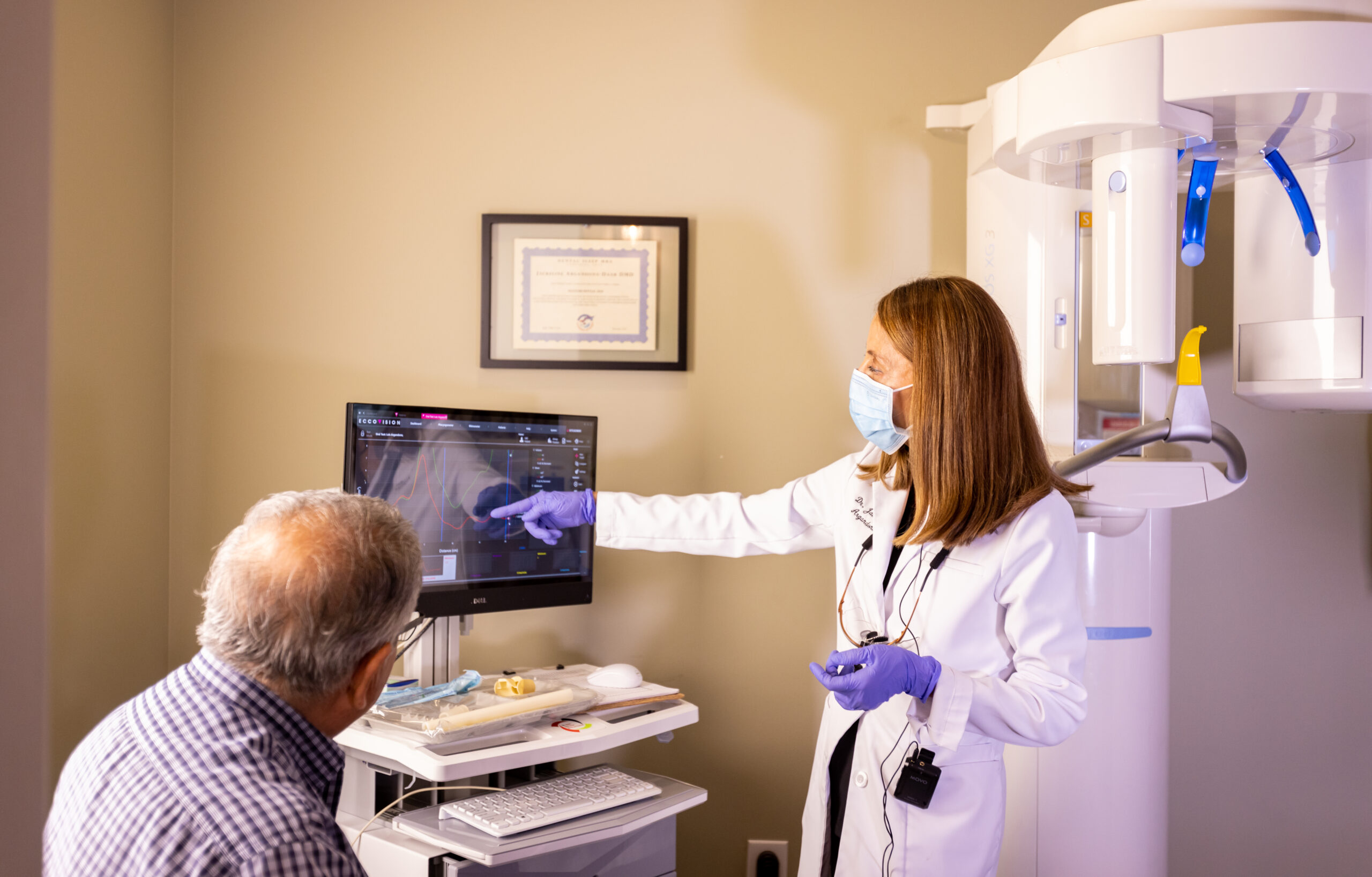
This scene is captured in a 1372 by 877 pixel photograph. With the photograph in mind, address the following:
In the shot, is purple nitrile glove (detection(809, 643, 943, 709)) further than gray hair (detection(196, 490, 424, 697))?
Yes

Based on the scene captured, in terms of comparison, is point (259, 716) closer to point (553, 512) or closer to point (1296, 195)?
point (553, 512)

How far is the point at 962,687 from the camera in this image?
3.79 ft

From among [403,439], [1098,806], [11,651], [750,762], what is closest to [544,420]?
[403,439]

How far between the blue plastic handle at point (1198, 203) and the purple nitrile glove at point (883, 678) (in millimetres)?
771

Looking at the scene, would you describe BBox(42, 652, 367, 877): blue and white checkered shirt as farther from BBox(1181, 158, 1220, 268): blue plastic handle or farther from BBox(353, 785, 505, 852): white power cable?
BBox(1181, 158, 1220, 268): blue plastic handle

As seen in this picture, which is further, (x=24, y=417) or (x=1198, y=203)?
(x=1198, y=203)

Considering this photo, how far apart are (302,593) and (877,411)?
0.93 meters

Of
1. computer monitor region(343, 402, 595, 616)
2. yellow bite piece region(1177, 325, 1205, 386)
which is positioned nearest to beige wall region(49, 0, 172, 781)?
computer monitor region(343, 402, 595, 616)

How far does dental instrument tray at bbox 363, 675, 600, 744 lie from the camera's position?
4.61ft

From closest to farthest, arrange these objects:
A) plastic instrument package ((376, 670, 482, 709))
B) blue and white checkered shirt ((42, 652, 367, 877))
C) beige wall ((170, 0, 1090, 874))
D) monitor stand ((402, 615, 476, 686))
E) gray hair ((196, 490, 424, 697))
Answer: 1. blue and white checkered shirt ((42, 652, 367, 877))
2. gray hair ((196, 490, 424, 697))
3. plastic instrument package ((376, 670, 482, 709))
4. monitor stand ((402, 615, 476, 686))
5. beige wall ((170, 0, 1090, 874))

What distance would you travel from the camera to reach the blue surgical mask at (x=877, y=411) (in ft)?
4.61

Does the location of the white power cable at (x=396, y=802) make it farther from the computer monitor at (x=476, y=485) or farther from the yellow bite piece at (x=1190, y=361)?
the yellow bite piece at (x=1190, y=361)

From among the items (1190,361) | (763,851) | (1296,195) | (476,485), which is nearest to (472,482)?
(476,485)

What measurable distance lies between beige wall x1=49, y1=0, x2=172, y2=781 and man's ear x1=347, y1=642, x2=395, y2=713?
1088 millimetres
